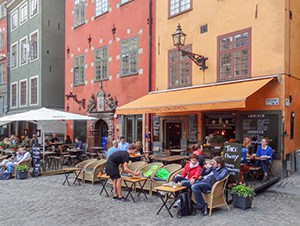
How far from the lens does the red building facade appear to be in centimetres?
1363

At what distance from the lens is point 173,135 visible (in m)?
12.2

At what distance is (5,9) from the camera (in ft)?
86.4

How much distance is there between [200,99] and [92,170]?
395cm

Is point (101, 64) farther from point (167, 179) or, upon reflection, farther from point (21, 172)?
point (167, 179)

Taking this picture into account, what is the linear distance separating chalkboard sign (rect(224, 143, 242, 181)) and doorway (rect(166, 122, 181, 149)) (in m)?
4.66

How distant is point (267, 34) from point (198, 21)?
2.84 metres

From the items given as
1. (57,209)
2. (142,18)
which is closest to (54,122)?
(142,18)

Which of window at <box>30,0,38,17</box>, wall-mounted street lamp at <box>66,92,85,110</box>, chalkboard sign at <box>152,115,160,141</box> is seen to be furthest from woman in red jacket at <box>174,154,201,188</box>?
window at <box>30,0,38,17</box>

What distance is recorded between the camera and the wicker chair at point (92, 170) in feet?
29.9

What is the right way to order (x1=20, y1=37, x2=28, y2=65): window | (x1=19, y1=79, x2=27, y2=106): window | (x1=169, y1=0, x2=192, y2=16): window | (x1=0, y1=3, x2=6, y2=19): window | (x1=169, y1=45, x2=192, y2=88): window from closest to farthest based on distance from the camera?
(x1=169, y1=45, x2=192, y2=88): window, (x1=169, y1=0, x2=192, y2=16): window, (x1=20, y1=37, x2=28, y2=65): window, (x1=19, y1=79, x2=27, y2=106): window, (x1=0, y1=3, x2=6, y2=19): window

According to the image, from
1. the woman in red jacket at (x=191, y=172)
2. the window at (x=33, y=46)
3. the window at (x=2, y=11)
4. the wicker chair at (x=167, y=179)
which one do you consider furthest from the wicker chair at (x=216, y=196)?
the window at (x=2, y=11)

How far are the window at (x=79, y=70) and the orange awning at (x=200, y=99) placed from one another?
6.27 meters

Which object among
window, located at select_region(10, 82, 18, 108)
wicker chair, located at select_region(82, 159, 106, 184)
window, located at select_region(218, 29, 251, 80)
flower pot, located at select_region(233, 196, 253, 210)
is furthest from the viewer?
window, located at select_region(10, 82, 18, 108)

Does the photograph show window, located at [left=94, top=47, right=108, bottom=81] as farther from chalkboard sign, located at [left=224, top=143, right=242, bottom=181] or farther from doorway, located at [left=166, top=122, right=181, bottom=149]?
chalkboard sign, located at [left=224, top=143, right=242, bottom=181]
